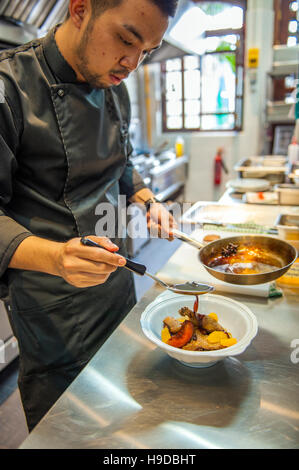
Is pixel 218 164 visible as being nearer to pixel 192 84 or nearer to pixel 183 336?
pixel 192 84

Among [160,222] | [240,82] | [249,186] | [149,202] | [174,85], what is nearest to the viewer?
[160,222]

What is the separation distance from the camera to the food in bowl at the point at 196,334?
0.88 meters

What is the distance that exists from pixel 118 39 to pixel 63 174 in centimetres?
46

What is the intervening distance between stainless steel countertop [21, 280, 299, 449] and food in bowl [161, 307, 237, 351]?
0.23 ft

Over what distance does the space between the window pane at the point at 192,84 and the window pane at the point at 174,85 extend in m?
0.10

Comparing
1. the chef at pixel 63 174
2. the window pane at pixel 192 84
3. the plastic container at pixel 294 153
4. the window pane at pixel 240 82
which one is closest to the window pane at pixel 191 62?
the window pane at pixel 192 84

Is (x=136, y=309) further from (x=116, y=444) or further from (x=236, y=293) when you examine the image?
(x=116, y=444)

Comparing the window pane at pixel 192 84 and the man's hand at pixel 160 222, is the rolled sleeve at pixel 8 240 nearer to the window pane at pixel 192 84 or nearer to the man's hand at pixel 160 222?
the man's hand at pixel 160 222

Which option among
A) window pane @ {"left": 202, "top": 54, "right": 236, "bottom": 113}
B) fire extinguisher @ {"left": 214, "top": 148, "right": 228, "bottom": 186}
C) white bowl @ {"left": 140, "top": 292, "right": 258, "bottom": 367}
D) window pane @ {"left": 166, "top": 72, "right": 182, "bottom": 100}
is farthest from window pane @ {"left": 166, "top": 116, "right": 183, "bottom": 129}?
white bowl @ {"left": 140, "top": 292, "right": 258, "bottom": 367}

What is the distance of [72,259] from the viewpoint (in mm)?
865

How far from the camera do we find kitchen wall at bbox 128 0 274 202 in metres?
4.71

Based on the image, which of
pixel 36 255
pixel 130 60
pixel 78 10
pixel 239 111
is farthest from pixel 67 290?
pixel 239 111

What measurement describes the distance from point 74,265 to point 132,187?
866mm
